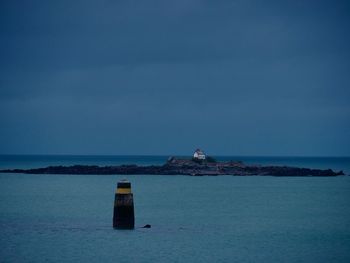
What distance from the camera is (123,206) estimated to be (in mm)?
39000

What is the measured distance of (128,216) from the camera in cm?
4012

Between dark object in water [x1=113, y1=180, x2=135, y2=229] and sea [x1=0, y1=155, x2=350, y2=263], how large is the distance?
1.80 ft

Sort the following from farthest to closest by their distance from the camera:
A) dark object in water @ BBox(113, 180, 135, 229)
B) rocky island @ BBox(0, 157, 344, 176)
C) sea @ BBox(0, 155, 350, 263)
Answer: rocky island @ BBox(0, 157, 344, 176)
dark object in water @ BBox(113, 180, 135, 229)
sea @ BBox(0, 155, 350, 263)

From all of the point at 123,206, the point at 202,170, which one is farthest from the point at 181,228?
the point at 202,170

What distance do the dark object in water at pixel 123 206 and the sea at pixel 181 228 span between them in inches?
21.6

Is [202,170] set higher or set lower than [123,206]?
higher

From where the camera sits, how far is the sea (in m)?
36.1

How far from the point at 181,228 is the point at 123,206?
24.7 feet

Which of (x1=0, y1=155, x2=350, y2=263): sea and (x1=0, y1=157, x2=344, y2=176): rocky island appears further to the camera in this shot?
(x1=0, y1=157, x2=344, y2=176): rocky island

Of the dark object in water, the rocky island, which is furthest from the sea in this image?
the rocky island

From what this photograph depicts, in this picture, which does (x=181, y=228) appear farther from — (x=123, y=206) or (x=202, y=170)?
(x=202, y=170)

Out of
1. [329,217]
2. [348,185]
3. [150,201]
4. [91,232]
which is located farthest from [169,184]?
[91,232]

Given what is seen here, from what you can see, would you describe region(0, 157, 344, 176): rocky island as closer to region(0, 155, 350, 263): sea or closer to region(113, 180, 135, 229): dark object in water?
region(0, 155, 350, 263): sea

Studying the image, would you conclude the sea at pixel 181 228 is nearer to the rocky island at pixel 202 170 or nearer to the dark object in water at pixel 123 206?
the dark object in water at pixel 123 206
